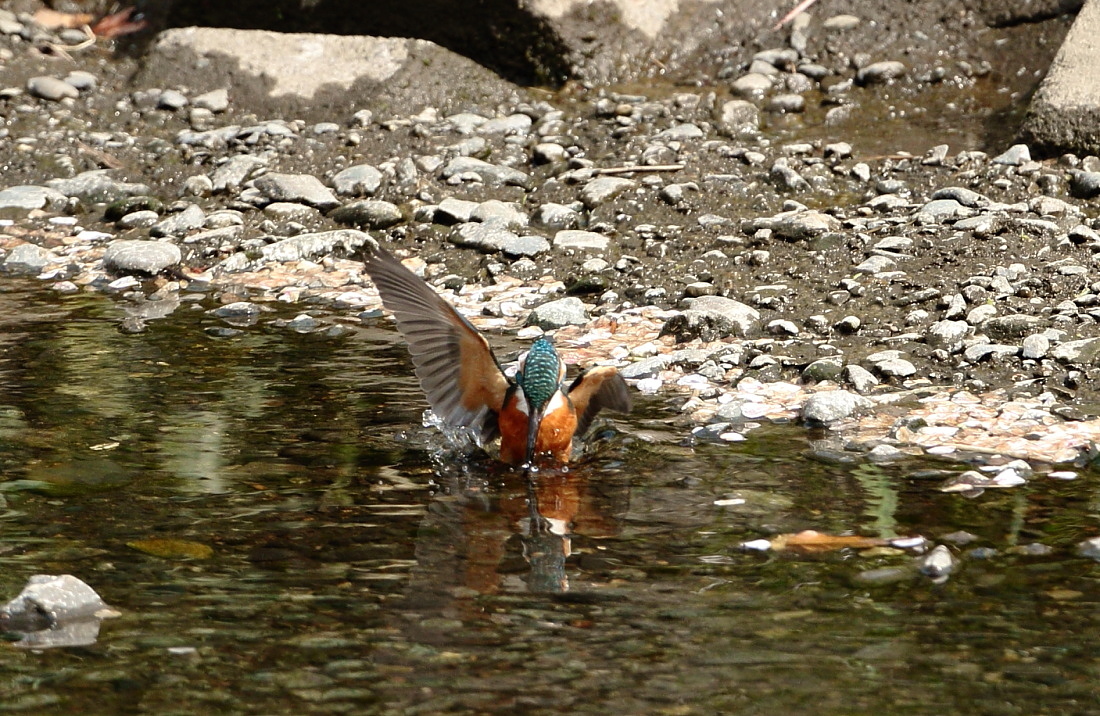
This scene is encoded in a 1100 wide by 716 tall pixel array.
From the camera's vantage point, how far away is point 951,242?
23.0 ft

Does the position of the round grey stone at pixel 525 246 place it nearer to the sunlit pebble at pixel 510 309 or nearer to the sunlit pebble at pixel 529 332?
the sunlit pebble at pixel 510 309

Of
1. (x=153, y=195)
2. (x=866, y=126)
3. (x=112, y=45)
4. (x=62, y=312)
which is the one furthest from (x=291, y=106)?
(x=866, y=126)

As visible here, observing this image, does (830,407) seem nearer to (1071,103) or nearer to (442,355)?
(442,355)

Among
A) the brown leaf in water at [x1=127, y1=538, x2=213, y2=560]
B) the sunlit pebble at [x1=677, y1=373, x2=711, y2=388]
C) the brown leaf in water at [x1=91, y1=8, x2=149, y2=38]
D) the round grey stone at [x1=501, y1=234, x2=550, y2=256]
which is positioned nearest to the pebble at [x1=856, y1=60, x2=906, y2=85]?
the round grey stone at [x1=501, y1=234, x2=550, y2=256]

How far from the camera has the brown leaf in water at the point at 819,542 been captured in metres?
3.99

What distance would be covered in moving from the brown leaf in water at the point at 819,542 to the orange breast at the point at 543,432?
1.12 metres

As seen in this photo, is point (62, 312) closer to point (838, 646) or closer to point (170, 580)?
point (170, 580)

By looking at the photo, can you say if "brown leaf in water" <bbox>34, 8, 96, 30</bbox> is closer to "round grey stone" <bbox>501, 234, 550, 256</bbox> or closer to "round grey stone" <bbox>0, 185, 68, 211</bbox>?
"round grey stone" <bbox>0, 185, 68, 211</bbox>

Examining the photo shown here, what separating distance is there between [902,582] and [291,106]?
7271 mm

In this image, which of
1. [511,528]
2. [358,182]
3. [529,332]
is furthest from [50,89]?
[511,528]

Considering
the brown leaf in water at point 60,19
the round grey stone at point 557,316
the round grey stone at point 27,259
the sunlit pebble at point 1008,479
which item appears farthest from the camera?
the brown leaf in water at point 60,19

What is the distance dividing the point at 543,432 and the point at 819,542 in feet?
4.05

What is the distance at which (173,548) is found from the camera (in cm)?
396

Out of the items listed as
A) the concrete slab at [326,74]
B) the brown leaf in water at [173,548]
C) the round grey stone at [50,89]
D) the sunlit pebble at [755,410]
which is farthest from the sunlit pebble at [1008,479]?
the round grey stone at [50,89]
